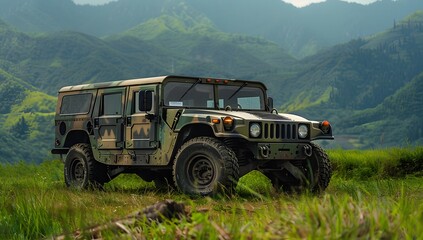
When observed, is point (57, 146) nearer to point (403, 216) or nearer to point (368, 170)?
point (368, 170)

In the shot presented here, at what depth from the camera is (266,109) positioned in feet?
37.9

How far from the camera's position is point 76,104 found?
39.8 feet

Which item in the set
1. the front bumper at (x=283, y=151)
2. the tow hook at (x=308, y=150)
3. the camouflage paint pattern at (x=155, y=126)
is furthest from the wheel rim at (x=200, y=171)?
the tow hook at (x=308, y=150)

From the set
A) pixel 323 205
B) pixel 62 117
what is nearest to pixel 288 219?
pixel 323 205

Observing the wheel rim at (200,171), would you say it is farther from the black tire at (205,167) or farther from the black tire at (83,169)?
the black tire at (83,169)

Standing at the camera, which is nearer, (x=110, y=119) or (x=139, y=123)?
(x=139, y=123)

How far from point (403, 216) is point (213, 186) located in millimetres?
5739

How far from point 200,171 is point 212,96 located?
170 cm

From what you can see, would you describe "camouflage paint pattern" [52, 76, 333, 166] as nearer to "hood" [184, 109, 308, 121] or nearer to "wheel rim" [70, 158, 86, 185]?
"hood" [184, 109, 308, 121]

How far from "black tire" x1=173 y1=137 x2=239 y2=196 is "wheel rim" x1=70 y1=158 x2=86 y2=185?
297 centimetres

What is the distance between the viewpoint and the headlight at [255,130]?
9.34 meters

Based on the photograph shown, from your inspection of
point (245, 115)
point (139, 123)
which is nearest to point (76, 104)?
point (139, 123)

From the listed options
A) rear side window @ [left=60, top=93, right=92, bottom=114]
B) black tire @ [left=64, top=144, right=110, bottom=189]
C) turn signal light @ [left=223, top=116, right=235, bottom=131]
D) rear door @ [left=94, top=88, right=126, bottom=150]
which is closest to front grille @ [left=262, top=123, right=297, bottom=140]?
turn signal light @ [left=223, top=116, right=235, bottom=131]

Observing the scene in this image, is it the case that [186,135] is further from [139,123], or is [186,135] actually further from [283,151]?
[283,151]
